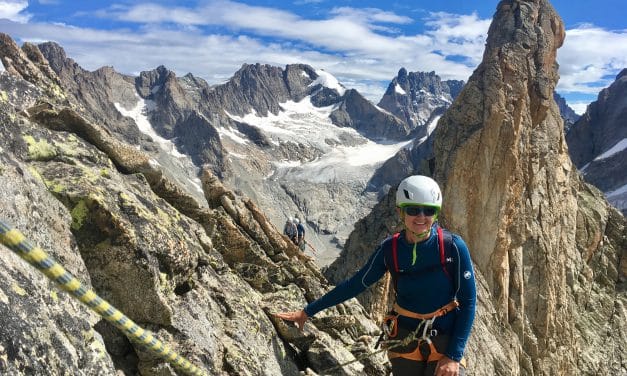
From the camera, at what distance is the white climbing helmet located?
7086mm

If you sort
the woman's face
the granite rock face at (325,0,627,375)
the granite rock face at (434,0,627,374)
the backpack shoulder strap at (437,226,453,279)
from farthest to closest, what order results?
the granite rock face at (434,0,627,374), the granite rock face at (325,0,627,375), the woman's face, the backpack shoulder strap at (437,226,453,279)

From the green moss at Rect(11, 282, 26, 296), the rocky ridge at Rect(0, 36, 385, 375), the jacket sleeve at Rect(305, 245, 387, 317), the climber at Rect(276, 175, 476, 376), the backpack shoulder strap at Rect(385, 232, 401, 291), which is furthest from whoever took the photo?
the jacket sleeve at Rect(305, 245, 387, 317)

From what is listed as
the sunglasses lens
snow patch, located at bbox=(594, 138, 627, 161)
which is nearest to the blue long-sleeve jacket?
the sunglasses lens

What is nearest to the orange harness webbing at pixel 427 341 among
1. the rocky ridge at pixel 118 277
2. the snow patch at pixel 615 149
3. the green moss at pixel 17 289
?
the rocky ridge at pixel 118 277

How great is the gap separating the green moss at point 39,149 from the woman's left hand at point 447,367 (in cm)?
789

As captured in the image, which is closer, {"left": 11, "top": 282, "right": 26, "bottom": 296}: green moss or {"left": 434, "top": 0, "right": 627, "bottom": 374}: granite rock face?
{"left": 11, "top": 282, "right": 26, "bottom": 296}: green moss

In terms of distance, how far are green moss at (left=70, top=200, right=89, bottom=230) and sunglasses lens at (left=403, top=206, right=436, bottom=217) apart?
520 cm

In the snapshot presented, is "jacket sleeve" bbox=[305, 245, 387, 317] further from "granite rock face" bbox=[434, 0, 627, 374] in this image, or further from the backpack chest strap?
"granite rock face" bbox=[434, 0, 627, 374]

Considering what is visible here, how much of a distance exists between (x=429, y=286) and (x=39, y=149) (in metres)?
7.54

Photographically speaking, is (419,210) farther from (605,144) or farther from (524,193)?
(605,144)

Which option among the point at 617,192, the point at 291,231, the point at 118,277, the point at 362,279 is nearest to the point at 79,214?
the point at 118,277

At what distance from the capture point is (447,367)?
6.72 meters

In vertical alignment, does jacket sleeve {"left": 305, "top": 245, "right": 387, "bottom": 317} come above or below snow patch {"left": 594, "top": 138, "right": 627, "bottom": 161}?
above

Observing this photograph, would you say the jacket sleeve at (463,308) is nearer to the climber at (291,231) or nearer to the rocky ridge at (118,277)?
the rocky ridge at (118,277)
